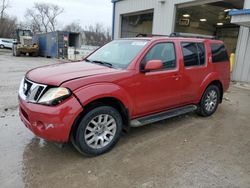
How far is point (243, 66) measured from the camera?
33.6 ft

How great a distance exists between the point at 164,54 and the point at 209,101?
192 centimetres

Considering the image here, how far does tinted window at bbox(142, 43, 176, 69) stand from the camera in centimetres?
413

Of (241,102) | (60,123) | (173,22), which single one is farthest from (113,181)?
(173,22)

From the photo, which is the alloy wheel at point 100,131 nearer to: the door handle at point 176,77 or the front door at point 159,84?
the front door at point 159,84

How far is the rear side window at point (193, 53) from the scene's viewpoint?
15.5ft

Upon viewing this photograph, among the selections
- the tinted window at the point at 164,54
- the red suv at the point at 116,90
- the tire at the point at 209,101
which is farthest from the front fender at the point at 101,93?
the tire at the point at 209,101

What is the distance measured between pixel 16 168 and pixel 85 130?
103cm

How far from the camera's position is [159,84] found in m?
4.18

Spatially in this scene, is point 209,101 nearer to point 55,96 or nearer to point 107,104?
point 107,104

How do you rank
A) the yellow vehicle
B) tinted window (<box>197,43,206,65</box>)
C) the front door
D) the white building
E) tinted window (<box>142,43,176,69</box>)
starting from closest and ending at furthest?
the front door
tinted window (<box>142,43,176,69</box>)
tinted window (<box>197,43,206,65</box>)
the white building
the yellow vehicle

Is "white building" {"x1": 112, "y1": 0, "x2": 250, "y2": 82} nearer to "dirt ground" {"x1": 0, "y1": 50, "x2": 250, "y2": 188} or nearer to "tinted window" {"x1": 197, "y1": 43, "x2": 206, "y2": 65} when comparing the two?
"tinted window" {"x1": 197, "y1": 43, "x2": 206, "y2": 65}

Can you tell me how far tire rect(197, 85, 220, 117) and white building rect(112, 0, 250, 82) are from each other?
15.7 ft

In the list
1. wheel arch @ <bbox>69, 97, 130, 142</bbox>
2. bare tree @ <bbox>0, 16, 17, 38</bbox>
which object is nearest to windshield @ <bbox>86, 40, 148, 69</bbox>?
wheel arch @ <bbox>69, 97, 130, 142</bbox>

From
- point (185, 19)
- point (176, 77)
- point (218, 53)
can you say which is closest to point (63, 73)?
point (176, 77)
